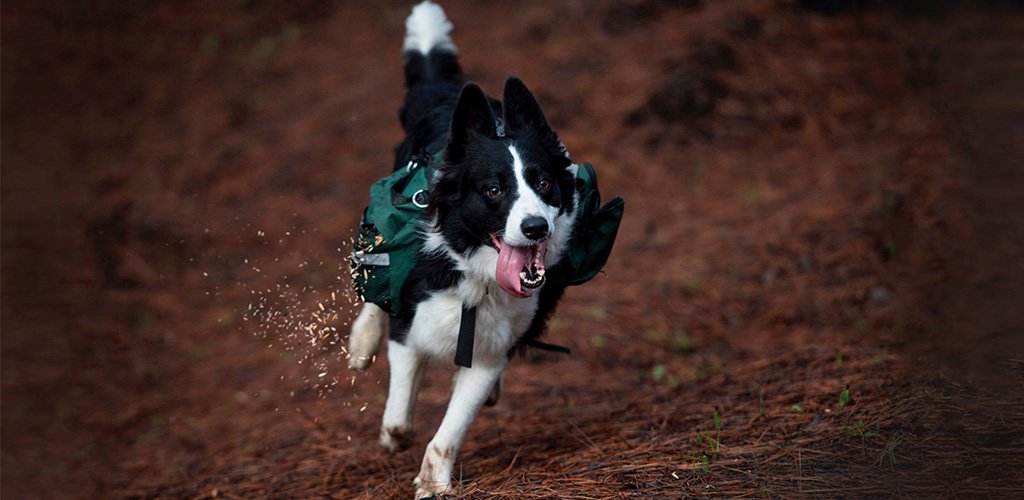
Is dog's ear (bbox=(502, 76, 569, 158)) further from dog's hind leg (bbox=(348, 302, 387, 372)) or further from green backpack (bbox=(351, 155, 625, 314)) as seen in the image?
dog's hind leg (bbox=(348, 302, 387, 372))

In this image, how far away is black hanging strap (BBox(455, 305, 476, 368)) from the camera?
4168 mm

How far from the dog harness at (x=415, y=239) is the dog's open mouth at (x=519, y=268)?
289 mm

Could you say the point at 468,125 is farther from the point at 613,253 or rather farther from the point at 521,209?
the point at 613,253

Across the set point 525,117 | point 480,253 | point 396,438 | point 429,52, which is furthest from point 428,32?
point 396,438

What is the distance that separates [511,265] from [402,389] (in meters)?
1.11

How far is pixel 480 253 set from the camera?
4055 millimetres

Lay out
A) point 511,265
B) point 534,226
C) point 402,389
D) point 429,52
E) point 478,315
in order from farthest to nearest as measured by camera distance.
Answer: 1. point 429,52
2. point 402,389
3. point 478,315
4. point 511,265
5. point 534,226

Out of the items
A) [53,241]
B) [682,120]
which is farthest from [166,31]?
[682,120]

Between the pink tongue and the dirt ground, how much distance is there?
85 centimetres

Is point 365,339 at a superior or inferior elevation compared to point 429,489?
superior

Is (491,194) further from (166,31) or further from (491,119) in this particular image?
(166,31)

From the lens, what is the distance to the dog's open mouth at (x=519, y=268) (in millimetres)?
3857

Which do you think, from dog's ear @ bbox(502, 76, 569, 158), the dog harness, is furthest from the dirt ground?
dog's ear @ bbox(502, 76, 569, 158)

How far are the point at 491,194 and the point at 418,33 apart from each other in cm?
217
